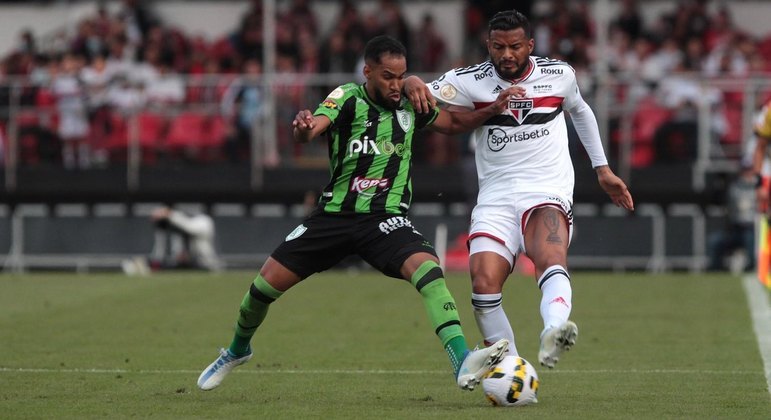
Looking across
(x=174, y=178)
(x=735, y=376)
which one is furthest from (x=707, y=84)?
(x=735, y=376)

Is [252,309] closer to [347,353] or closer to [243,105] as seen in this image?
[347,353]

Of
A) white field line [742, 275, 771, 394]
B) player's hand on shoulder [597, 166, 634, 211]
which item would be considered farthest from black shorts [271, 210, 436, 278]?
white field line [742, 275, 771, 394]

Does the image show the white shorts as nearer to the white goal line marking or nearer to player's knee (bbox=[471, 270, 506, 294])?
player's knee (bbox=[471, 270, 506, 294])

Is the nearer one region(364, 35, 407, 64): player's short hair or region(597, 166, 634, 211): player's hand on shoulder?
region(364, 35, 407, 64): player's short hair

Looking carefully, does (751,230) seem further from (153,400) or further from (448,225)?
(153,400)

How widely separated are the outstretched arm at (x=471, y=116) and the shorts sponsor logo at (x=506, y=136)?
13cm

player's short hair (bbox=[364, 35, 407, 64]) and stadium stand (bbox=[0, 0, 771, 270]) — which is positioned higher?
player's short hair (bbox=[364, 35, 407, 64])

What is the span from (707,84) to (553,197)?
1347 cm

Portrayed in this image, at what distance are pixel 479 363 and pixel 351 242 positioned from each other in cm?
112

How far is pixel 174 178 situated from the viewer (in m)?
22.8

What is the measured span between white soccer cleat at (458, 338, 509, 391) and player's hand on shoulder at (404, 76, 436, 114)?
1.45m

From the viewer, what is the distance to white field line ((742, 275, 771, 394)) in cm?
1044

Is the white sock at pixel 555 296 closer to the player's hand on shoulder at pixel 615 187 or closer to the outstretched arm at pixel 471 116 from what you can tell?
the player's hand on shoulder at pixel 615 187

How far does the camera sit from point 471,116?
8492mm
